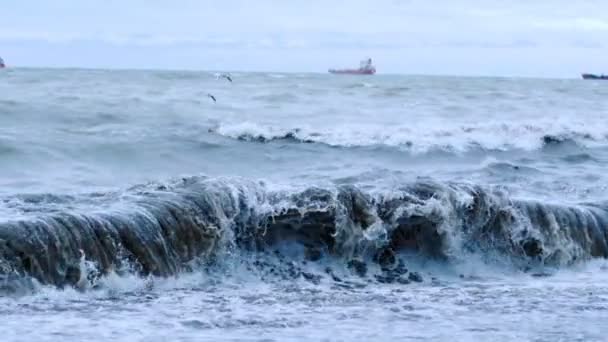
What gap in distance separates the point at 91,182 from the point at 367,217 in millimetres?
4170

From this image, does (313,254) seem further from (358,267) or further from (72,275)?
(72,275)

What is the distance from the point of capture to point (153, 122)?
19.4 metres

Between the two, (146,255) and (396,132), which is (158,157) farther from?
(146,255)

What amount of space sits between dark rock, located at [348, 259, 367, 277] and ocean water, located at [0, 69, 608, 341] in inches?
1.0

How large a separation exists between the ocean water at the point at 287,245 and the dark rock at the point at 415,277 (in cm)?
4

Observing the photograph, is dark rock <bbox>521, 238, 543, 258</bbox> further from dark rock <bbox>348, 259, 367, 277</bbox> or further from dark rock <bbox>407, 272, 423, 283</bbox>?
dark rock <bbox>348, 259, 367, 277</bbox>

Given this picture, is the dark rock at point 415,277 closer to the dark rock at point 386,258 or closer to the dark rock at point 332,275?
the dark rock at point 386,258

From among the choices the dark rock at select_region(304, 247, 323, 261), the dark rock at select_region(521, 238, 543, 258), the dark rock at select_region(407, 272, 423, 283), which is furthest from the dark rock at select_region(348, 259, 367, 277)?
the dark rock at select_region(521, 238, 543, 258)

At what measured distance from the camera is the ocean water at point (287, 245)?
6.59m

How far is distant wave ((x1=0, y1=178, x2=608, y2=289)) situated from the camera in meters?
7.81

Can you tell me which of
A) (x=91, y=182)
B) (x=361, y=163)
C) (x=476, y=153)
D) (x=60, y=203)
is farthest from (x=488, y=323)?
(x=476, y=153)

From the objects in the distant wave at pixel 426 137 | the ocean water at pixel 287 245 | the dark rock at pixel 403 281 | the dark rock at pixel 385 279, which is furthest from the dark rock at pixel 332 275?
the distant wave at pixel 426 137

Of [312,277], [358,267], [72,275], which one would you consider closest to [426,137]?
[358,267]

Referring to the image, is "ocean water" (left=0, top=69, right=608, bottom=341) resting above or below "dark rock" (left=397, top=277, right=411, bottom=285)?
above
